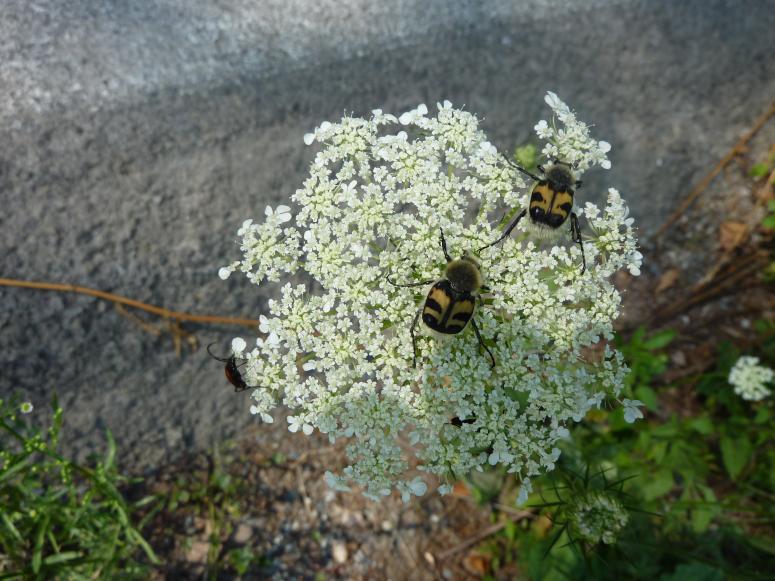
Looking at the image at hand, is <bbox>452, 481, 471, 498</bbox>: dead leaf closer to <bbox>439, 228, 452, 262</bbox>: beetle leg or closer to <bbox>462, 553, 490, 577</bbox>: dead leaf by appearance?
<bbox>462, 553, 490, 577</bbox>: dead leaf

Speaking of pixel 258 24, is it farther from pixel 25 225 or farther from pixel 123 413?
pixel 123 413

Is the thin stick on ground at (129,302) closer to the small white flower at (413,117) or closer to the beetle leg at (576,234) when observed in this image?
the small white flower at (413,117)

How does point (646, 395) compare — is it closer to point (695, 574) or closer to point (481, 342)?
point (695, 574)

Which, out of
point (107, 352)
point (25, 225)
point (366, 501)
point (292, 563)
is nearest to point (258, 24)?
point (25, 225)

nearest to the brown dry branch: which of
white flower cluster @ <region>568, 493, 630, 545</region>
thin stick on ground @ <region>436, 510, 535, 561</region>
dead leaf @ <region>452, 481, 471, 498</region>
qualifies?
dead leaf @ <region>452, 481, 471, 498</region>

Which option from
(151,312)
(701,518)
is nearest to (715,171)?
(701,518)
